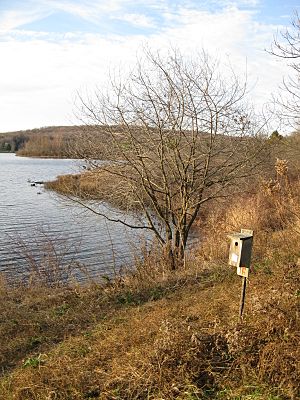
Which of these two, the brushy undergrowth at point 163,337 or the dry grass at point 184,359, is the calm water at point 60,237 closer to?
the brushy undergrowth at point 163,337

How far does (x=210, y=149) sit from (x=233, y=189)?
1598mm

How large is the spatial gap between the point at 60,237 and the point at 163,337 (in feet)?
42.2

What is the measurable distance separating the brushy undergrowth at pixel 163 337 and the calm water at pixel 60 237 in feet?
9.11

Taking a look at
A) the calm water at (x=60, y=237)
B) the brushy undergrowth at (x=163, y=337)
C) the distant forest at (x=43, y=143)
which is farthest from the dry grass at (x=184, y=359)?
the distant forest at (x=43, y=143)

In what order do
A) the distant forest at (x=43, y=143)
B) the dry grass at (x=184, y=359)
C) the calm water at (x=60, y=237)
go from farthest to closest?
the calm water at (x=60, y=237)
the distant forest at (x=43, y=143)
the dry grass at (x=184, y=359)

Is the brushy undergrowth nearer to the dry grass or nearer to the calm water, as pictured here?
the dry grass

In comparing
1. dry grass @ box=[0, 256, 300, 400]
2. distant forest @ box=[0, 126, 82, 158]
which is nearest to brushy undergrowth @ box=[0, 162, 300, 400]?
dry grass @ box=[0, 256, 300, 400]

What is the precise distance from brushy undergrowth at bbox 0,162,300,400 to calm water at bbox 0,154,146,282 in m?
2.78

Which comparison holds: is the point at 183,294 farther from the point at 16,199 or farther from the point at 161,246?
the point at 16,199

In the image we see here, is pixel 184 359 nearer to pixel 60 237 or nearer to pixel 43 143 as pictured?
pixel 60 237

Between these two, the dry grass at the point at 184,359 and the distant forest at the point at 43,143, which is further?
the distant forest at the point at 43,143

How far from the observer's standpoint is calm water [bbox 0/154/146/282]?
1236cm

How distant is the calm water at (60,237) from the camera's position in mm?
12359

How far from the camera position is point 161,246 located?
410 inches
